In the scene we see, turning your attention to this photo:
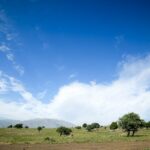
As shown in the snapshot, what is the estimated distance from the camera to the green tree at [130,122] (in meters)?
78.4

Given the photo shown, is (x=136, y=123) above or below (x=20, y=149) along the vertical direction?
above

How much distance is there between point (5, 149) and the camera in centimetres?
4319

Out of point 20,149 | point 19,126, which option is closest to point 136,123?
point 20,149

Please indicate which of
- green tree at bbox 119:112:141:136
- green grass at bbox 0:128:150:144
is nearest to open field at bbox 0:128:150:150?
green grass at bbox 0:128:150:144

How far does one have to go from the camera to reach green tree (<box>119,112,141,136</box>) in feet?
257

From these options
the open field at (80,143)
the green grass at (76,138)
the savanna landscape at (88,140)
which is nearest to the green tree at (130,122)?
the savanna landscape at (88,140)

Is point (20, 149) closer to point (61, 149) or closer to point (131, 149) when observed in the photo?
point (61, 149)

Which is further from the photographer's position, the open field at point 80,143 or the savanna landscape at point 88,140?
the savanna landscape at point 88,140

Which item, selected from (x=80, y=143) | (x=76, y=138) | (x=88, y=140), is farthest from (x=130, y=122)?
(x=80, y=143)

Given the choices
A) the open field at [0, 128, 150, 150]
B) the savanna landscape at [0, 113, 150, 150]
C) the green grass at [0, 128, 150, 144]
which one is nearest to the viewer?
the open field at [0, 128, 150, 150]

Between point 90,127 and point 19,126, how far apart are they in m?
44.9

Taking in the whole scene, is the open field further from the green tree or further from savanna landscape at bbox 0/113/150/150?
the green tree

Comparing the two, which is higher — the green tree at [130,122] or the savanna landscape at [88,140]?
the green tree at [130,122]

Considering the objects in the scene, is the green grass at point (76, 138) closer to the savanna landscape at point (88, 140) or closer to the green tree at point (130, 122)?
the savanna landscape at point (88, 140)
